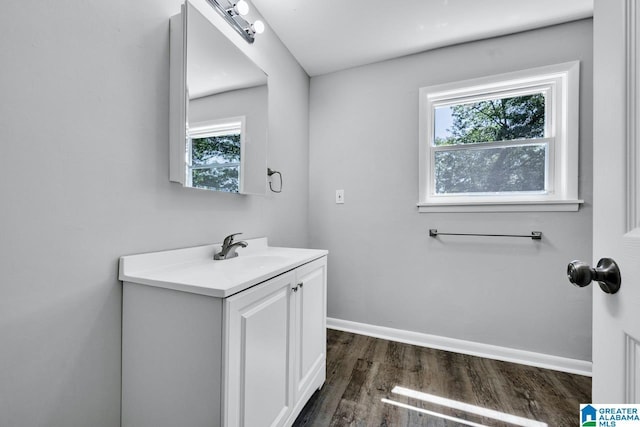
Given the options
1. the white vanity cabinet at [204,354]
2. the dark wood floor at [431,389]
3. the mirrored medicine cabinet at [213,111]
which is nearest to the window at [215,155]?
the mirrored medicine cabinet at [213,111]

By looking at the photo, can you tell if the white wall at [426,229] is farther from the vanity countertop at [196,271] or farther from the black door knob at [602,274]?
the black door knob at [602,274]

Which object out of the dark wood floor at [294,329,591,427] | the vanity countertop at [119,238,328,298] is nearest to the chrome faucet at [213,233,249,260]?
the vanity countertop at [119,238,328,298]

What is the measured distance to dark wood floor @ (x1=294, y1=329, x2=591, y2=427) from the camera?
1.31m

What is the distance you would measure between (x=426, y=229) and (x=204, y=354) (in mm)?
1794

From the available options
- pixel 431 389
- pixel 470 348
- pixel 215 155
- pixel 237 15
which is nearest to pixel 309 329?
pixel 431 389

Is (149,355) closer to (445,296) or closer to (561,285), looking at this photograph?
(445,296)

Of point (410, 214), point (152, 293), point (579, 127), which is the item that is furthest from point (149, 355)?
point (579, 127)

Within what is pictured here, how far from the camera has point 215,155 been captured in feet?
4.27

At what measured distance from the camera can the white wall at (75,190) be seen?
2.28 ft

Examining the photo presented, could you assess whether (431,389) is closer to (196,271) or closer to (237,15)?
(196,271)

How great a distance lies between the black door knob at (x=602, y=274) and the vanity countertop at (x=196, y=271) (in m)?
0.79

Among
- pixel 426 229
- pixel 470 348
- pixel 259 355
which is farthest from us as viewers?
pixel 426 229

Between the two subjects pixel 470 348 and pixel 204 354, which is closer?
pixel 204 354

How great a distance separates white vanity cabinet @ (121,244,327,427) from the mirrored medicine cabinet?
495 millimetres
